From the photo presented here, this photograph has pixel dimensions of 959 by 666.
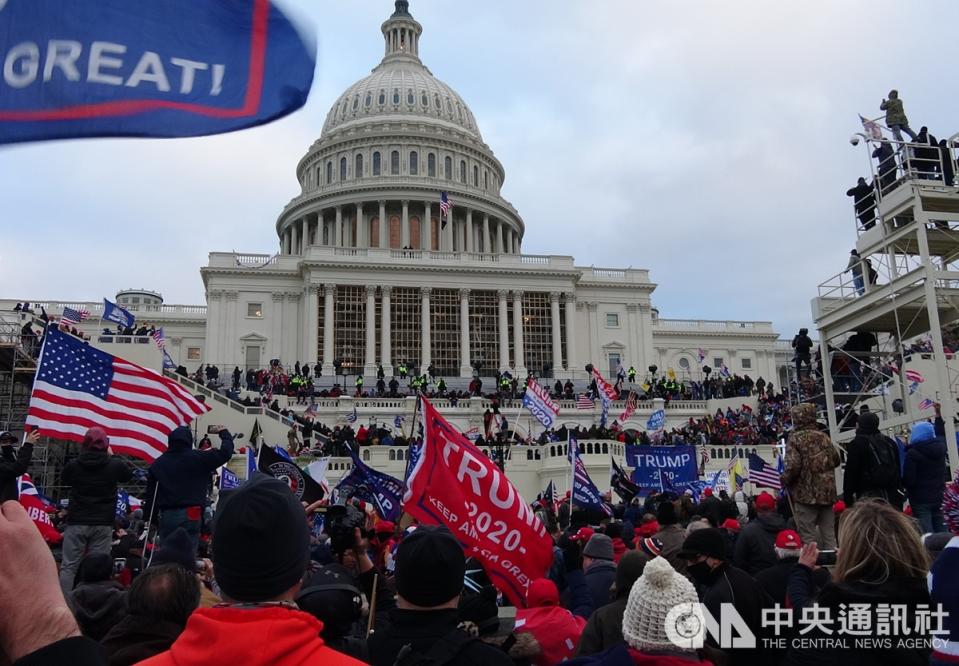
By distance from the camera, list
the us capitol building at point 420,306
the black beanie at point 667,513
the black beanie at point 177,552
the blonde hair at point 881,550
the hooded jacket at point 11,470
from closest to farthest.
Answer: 1. the blonde hair at point 881,550
2. the black beanie at point 177,552
3. the black beanie at point 667,513
4. the hooded jacket at point 11,470
5. the us capitol building at point 420,306

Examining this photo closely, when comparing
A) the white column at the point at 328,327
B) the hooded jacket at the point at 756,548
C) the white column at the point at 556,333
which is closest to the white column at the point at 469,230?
the white column at the point at 556,333

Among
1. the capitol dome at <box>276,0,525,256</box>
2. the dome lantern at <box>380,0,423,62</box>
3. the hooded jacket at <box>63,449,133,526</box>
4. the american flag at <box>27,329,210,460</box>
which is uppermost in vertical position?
the dome lantern at <box>380,0,423,62</box>

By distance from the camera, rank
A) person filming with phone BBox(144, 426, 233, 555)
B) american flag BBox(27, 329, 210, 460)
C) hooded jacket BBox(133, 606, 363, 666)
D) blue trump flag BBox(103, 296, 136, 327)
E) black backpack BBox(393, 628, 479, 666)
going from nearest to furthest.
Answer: hooded jacket BBox(133, 606, 363, 666)
black backpack BBox(393, 628, 479, 666)
person filming with phone BBox(144, 426, 233, 555)
american flag BBox(27, 329, 210, 460)
blue trump flag BBox(103, 296, 136, 327)

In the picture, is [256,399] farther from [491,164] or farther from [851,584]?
[491,164]

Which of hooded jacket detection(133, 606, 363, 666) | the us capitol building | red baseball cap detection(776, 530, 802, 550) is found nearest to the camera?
hooded jacket detection(133, 606, 363, 666)

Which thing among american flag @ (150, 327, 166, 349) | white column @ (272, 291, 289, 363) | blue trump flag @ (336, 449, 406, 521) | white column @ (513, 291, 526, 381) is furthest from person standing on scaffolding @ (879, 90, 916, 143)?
white column @ (272, 291, 289, 363)

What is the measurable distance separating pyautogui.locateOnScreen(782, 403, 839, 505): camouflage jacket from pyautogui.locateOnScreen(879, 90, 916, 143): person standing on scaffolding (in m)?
13.9

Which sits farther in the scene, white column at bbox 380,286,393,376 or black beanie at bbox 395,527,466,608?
white column at bbox 380,286,393,376

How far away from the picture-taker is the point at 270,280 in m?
67.1

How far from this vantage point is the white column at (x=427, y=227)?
82688 millimetres

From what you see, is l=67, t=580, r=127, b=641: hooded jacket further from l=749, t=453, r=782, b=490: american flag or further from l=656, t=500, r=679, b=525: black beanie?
l=749, t=453, r=782, b=490: american flag

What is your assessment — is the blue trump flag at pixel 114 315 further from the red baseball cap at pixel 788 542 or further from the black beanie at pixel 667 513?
the red baseball cap at pixel 788 542

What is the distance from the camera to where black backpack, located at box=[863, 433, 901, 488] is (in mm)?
9117

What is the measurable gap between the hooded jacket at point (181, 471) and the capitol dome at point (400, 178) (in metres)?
69.3
